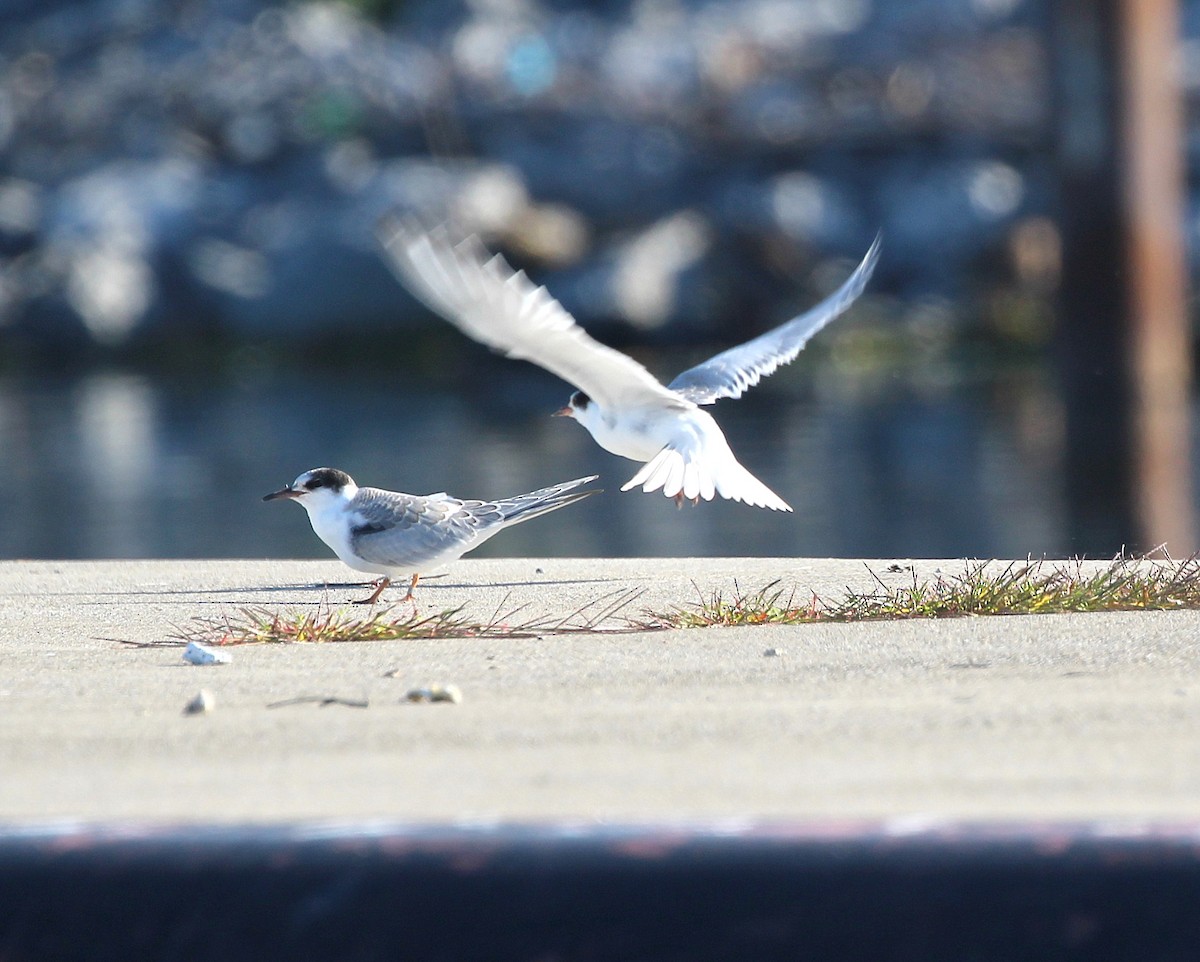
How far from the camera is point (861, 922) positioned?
6.58 feet

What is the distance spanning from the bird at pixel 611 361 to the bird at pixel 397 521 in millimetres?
391

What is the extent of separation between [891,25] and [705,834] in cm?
2369

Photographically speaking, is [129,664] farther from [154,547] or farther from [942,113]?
[942,113]

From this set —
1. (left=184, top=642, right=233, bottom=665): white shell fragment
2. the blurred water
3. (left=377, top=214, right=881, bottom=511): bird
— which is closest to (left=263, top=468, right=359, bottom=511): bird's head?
(left=377, top=214, right=881, bottom=511): bird

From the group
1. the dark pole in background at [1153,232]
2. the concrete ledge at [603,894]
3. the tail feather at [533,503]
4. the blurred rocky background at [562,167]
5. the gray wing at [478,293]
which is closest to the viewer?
the concrete ledge at [603,894]

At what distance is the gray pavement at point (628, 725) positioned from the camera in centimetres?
252

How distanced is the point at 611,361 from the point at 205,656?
7.85 ft

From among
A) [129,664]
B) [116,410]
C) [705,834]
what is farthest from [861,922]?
[116,410]

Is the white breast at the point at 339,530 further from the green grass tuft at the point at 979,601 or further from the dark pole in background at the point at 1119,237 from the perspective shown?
the dark pole in background at the point at 1119,237

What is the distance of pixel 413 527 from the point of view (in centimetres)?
535

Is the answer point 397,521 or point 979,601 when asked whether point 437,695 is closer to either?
point 979,601

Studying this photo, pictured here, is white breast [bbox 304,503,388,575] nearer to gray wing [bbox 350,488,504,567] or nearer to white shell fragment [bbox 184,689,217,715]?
gray wing [bbox 350,488,504,567]

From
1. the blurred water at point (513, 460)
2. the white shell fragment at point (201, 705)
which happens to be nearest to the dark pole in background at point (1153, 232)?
the blurred water at point (513, 460)

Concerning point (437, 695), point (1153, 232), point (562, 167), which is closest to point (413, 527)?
point (437, 695)
